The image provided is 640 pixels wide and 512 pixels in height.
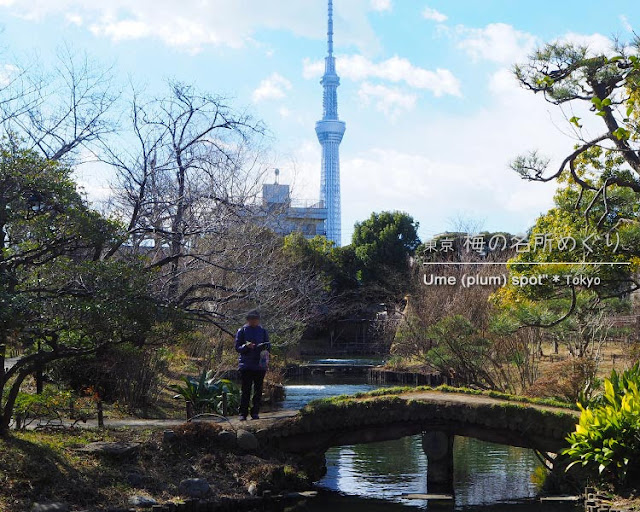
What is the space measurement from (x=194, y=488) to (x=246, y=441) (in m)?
1.55

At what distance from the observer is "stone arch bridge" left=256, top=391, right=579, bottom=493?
11.9 m

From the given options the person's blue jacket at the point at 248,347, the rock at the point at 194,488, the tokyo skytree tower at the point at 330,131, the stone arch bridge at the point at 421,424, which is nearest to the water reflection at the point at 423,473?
the stone arch bridge at the point at 421,424

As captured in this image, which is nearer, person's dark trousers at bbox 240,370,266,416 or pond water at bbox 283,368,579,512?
pond water at bbox 283,368,579,512

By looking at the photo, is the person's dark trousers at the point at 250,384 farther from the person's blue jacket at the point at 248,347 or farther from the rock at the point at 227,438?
the rock at the point at 227,438

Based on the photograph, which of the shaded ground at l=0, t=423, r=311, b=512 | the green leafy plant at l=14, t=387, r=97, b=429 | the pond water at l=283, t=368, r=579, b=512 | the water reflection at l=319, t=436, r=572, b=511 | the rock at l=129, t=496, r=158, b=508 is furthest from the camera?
the water reflection at l=319, t=436, r=572, b=511

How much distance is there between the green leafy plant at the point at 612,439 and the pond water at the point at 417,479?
0.96 meters

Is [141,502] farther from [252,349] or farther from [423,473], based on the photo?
[423,473]

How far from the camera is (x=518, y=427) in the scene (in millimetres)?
11805

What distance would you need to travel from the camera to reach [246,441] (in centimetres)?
1175

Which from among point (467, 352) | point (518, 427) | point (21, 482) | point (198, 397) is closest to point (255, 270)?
point (198, 397)

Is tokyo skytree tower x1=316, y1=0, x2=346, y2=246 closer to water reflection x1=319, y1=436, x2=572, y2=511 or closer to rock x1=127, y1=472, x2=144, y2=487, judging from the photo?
water reflection x1=319, y1=436, x2=572, y2=511

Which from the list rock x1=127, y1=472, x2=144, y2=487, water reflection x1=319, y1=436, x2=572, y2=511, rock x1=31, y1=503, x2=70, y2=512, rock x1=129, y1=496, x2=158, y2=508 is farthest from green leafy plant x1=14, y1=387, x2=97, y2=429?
water reflection x1=319, y1=436, x2=572, y2=511

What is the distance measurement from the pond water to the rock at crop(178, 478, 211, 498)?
1.56 metres

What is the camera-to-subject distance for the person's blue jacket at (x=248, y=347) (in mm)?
11578
